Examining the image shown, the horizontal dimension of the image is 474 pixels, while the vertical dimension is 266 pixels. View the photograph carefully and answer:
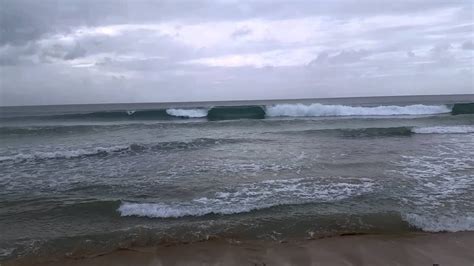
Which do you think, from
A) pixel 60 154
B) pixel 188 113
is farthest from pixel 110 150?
pixel 188 113

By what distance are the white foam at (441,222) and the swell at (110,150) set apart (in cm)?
925

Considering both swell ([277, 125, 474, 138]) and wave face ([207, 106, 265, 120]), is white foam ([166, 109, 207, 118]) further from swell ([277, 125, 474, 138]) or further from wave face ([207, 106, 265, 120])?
swell ([277, 125, 474, 138])

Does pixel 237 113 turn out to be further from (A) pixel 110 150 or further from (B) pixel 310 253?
(B) pixel 310 253

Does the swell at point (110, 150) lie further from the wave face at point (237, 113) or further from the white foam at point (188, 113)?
the white foam at point (188, 113)

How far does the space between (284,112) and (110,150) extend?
21.5 m

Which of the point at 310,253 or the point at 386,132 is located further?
the point at 386,132

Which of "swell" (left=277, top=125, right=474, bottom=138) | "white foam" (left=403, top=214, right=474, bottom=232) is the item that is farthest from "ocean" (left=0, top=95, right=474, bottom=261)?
"swell" (left=277, top=125, right=474, bottom=138)

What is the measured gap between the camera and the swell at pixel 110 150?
11922mm

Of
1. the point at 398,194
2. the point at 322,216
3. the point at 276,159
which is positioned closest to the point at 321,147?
the point at 276,159

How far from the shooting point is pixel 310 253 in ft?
13.9

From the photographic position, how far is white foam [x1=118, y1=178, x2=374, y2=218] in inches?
235

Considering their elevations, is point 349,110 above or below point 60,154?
above

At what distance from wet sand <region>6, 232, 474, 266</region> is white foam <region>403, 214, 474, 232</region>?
0.19 metres

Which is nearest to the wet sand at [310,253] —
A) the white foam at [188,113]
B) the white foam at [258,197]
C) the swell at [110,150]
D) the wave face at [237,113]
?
the white foam at [258,197]
